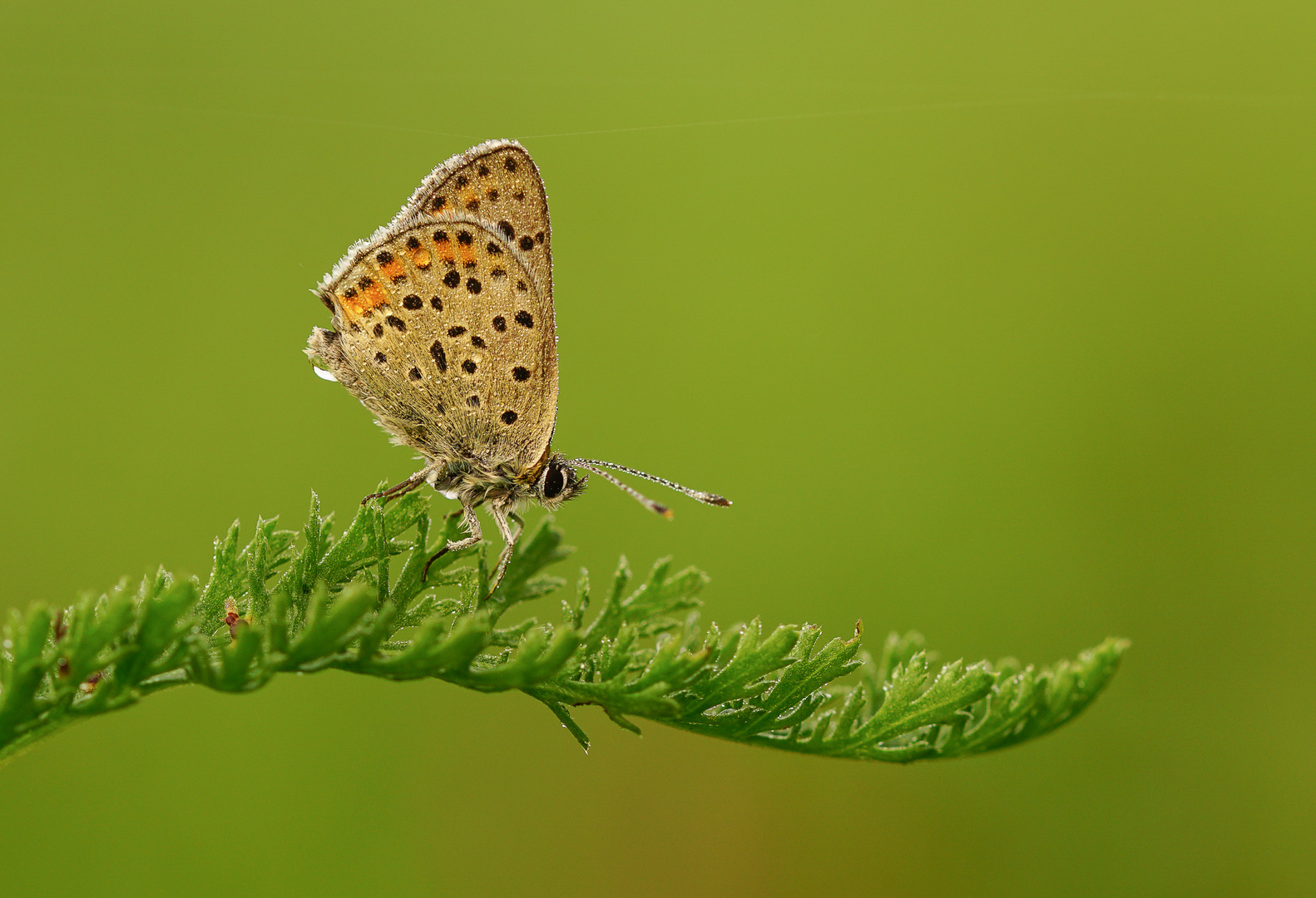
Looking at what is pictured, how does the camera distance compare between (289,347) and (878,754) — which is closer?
(878,754)

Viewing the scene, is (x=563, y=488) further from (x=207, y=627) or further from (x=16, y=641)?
(x=16, y=641)

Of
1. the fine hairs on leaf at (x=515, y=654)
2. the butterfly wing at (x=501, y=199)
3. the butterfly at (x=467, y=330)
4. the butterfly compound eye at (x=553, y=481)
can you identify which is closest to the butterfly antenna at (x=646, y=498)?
the butterfly at (x=467, y=330)

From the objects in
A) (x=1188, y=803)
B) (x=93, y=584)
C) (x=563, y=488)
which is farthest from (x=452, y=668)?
(x=1188, y=803)

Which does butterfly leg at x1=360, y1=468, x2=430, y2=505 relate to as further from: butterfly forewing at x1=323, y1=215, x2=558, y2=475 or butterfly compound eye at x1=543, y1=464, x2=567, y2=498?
butterfly compound eye at x1=543, y1=464, x2=567, y2=498

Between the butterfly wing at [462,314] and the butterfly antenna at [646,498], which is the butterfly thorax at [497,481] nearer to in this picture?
the butterfly wing at [462,314]

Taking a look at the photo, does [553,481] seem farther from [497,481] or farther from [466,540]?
[466,540]

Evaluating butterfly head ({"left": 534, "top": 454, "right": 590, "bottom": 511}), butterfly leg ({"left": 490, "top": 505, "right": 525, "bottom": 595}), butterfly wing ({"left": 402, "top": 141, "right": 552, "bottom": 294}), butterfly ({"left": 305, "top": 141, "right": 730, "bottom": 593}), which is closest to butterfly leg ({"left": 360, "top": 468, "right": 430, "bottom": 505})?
butterfly ({"left": 305, "top": 141, "right": 730, "bottom": 593})

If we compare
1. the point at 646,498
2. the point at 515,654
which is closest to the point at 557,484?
the point at 646,498
